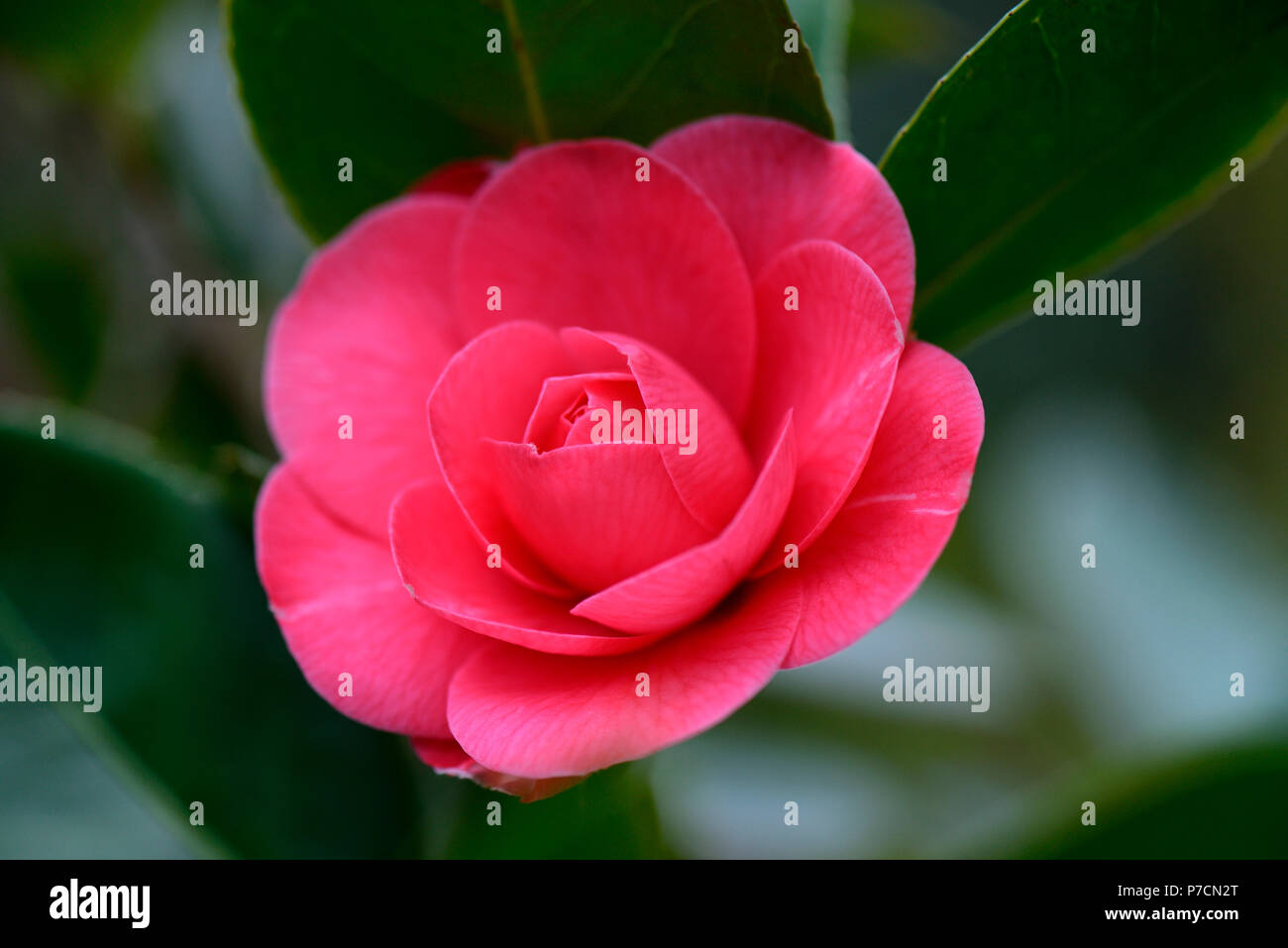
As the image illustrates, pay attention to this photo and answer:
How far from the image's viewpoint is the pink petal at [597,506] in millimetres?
510

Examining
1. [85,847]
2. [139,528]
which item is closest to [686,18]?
[139,528]

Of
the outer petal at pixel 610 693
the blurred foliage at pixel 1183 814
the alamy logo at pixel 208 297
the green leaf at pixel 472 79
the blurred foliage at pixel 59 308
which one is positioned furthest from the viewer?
the blurred foliage at pixel 59 308

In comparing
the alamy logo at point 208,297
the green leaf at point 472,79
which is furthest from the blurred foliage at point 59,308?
the green leaf at point 472,79

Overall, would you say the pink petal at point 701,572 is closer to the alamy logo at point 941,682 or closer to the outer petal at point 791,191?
the outer petal at point 791,191

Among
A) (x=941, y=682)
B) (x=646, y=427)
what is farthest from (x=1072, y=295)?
(x=941, y=682)

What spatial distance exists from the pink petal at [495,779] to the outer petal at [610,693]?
0.02 meters

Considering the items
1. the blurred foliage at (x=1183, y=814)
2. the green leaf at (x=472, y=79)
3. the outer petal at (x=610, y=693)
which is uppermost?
the green leaf at (x=472, y=79)

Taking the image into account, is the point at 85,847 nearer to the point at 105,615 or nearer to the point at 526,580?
the point at 105,615

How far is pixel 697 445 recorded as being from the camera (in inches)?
20.7

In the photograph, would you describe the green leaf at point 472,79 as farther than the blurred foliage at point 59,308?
No

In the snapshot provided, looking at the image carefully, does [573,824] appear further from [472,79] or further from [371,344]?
[472,79]

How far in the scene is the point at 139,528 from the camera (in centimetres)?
79

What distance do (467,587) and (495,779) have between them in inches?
4.2

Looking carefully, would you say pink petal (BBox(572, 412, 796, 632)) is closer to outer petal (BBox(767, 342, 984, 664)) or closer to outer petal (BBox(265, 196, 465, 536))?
outer petal (BBox(767, 342, 984, 664))
